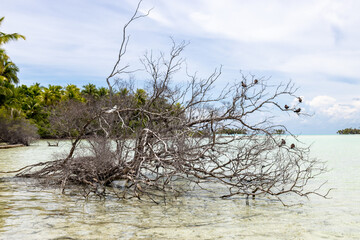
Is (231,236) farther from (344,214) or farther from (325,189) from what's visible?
(325,189)

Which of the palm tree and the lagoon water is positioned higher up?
the palm tree

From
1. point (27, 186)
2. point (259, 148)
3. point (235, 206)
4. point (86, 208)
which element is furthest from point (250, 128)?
point (27, 186)

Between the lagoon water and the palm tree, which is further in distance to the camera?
the palm tree

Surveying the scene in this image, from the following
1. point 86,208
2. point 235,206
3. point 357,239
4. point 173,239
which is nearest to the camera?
point 173,239

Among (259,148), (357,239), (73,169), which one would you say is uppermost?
(259,148)

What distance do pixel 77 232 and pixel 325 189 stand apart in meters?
9.57

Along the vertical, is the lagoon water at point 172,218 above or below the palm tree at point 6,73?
below

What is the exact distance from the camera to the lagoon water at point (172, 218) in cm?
627

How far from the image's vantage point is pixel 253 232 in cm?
657

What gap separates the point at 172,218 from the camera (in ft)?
24.4

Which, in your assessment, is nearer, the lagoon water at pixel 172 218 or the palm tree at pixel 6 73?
the lagoon water at pixel 172 218

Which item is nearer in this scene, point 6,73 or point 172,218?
point 172,218

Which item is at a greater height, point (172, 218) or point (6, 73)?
point (6, 73)

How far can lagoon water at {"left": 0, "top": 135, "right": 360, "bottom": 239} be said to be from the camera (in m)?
6.27
